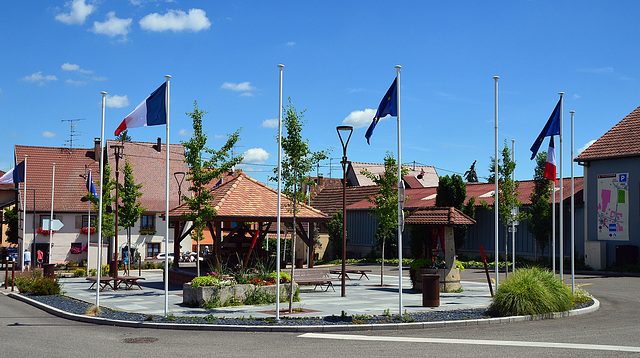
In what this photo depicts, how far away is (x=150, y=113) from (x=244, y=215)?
26.0 feet

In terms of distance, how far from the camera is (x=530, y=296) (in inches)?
639

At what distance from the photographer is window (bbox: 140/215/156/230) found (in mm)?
48812

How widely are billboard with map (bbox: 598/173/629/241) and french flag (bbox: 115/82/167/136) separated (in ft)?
97.9

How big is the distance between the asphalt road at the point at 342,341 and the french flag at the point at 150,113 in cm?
561

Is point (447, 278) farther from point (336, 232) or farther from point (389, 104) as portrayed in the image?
point (336, 232)

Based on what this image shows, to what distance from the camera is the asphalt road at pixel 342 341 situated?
11.5m

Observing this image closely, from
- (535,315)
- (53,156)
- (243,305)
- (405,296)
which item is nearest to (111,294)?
(243,305)

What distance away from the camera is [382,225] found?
85.6 ft

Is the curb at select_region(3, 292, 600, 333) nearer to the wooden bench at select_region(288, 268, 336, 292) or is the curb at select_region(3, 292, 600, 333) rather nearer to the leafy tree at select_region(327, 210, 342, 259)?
the wooden bench at select_region(288, 268, 336, 292)

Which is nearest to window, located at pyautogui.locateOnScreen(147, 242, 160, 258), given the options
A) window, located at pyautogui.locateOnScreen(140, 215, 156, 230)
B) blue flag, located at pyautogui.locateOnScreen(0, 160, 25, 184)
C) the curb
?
window, located at pyautogui.locateOnScreen(140, 215, 156, 230)

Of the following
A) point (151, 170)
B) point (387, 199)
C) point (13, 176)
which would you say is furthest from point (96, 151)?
point (387, 199)

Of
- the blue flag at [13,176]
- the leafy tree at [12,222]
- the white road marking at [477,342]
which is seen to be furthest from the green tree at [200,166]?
the leafy tree at [12,222]

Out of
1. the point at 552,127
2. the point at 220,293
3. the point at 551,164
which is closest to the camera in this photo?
the point at 220,293

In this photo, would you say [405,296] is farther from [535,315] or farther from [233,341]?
[233,341]
